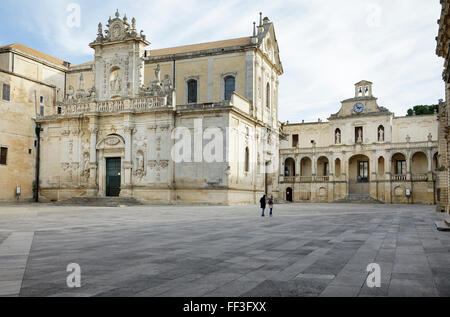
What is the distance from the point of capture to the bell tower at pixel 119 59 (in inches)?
1448

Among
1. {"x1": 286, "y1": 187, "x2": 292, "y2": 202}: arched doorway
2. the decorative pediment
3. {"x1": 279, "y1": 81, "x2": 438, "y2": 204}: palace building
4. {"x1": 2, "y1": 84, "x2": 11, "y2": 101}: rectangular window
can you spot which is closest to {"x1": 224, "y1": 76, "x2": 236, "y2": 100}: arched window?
the decorative pediment

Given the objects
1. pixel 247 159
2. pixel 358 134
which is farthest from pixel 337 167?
pixel 247 159

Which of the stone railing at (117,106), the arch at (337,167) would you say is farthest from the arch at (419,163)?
the stone railing at (117,106)

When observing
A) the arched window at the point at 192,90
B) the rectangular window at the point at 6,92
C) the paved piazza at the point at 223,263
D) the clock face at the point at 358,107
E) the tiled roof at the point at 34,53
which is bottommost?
the paved piazza at the point at 223,263

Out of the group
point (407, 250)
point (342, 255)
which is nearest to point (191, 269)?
point (342, 255)

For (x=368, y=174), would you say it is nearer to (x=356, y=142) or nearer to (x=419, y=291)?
(x=356, y=142)

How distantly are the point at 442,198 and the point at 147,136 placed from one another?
22.3 metres

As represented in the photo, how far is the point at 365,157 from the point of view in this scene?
5666 cm

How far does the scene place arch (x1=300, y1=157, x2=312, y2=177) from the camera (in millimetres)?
59938

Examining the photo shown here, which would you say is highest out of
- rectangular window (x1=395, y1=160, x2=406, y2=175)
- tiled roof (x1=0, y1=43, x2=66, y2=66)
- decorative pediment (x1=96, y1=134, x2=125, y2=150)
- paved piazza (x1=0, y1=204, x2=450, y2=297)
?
tiled roof (x1=0, y1=43, x2=66, y2=66)

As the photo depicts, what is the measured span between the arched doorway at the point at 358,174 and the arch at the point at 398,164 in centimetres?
328

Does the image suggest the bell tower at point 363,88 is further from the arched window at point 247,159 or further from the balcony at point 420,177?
the arched window at point 247,159

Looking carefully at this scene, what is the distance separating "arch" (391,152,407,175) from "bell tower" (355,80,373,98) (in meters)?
8.89

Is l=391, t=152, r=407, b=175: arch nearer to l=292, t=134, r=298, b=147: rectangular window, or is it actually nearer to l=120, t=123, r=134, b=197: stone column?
l=292, t=134, r=298, b=147: rectangular window
